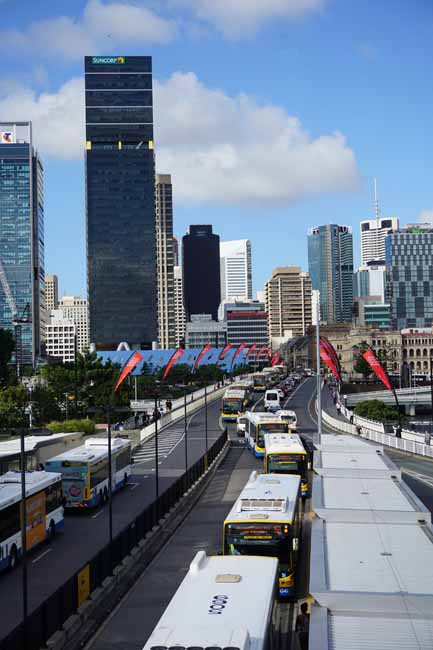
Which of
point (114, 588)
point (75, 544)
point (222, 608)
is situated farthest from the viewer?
point (75, 544)

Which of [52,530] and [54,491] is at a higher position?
[54,491]

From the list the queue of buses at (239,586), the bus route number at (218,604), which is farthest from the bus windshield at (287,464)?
the bus route number at (218,604)

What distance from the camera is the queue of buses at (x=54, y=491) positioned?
28.4 meters

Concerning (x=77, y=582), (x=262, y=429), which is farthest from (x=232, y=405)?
(x=77, y=582)

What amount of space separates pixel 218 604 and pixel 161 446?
177ft

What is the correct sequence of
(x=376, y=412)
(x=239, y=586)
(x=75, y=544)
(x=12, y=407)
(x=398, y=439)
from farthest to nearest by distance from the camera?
(x=376, y=412), (x=12, y=407), (x=398, y=439), (x=75, y=544), (x=239, y=586)

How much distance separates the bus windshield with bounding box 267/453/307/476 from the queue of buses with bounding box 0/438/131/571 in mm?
8182

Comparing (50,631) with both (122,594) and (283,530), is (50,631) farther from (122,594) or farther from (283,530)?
(283,530)

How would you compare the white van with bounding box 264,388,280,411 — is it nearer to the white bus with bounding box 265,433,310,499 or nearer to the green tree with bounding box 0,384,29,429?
the green tree with bounding box 0,384,29,429

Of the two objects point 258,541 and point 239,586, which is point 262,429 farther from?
point 239,586

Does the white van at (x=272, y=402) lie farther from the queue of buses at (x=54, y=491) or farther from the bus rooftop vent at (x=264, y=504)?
the bus rooftop vent at (x=264, y=504)

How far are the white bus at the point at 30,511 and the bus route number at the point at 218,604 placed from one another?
45.8 ft

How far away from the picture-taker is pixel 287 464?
42.8 meters

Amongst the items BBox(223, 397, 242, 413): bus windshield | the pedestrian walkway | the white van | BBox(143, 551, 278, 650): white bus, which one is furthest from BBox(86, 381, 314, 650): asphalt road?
the white van
